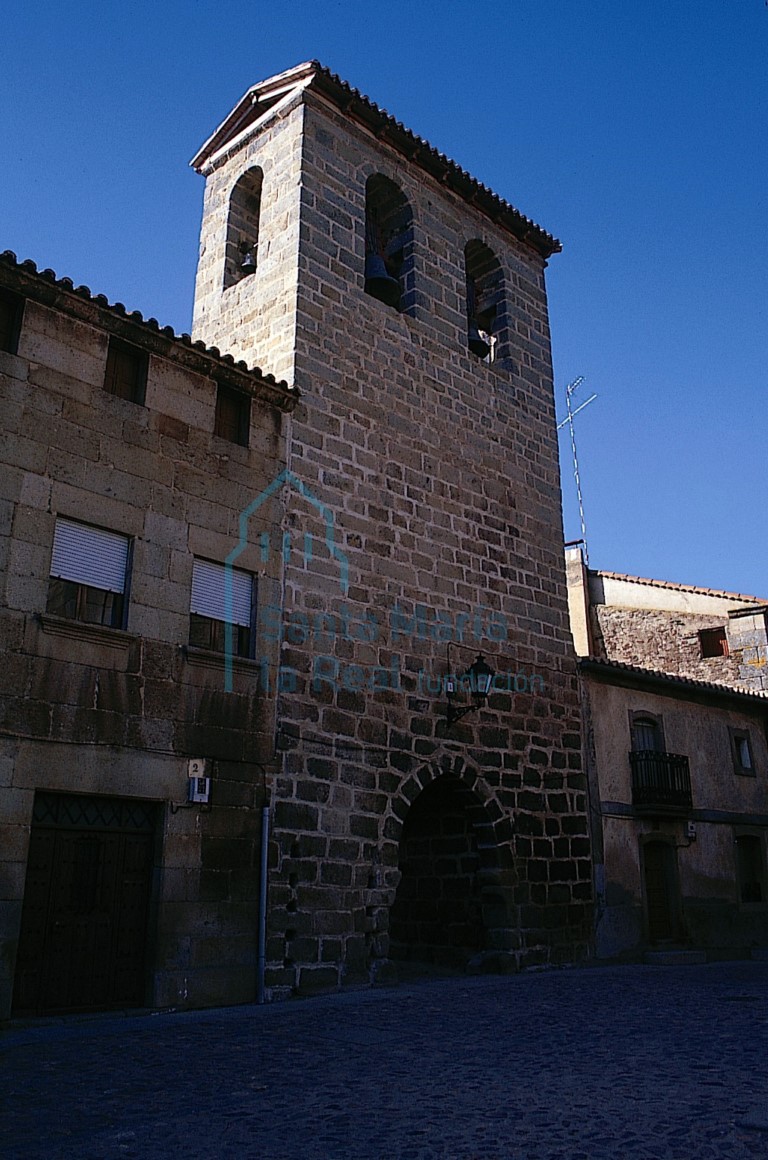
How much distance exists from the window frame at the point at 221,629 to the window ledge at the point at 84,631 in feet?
2.37

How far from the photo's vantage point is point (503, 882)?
10.7 metres

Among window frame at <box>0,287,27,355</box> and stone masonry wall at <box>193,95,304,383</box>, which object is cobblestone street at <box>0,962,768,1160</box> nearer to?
window frame at <box>0,287,27,355</box>

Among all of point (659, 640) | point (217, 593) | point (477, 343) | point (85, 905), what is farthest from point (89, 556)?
point (659, 640)

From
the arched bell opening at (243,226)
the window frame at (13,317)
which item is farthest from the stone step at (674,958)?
the window frame at (13,317)

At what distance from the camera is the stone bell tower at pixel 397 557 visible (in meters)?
9.21

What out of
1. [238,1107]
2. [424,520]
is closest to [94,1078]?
[238,1107]

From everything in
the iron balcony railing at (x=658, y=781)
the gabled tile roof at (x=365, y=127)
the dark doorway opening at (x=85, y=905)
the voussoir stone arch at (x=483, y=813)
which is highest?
the gabled tile roof at (x=365, y=127)

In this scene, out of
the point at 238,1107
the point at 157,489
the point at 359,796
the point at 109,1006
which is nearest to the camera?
the point at 238,1107

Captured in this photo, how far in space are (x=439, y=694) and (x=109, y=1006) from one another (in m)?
4.70

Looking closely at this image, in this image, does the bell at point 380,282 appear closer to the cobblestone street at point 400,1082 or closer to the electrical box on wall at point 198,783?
the electrical box on wall at point 198,783

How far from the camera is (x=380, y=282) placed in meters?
11.8

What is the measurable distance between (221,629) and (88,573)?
1.40 meters

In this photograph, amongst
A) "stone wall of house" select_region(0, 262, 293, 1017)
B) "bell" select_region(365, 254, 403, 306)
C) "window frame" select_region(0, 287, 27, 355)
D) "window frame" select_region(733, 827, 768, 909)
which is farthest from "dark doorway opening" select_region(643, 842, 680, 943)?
"window frame" select_region(0, 287, 27, 355)

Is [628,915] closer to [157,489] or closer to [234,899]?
[234,899]
